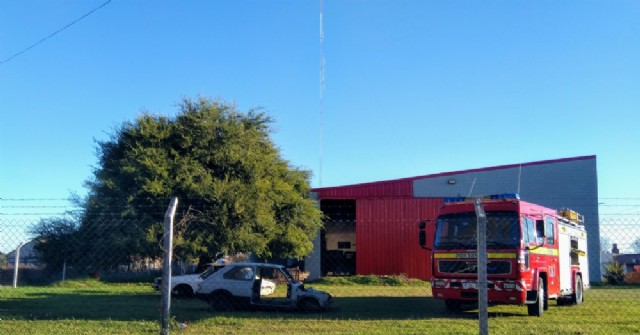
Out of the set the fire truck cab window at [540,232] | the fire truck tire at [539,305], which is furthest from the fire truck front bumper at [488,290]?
the fire truck cab window at [540,232]

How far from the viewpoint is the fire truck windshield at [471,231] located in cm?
1304

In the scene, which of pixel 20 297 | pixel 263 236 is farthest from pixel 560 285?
pixel 20 297

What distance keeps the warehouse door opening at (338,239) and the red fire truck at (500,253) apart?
20.3 metres

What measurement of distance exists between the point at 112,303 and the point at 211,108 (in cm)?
934

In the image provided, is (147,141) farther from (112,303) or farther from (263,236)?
(112,303)

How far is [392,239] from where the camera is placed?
32219 millimetres

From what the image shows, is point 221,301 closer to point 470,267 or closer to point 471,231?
point 470,267

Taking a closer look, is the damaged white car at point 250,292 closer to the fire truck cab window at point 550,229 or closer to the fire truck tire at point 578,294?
the fire truck cab window at point 550,229

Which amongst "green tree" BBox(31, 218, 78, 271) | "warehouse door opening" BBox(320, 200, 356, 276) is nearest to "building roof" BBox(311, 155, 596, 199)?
"warehouse door opening" BBox(320, 200, 356, 276)

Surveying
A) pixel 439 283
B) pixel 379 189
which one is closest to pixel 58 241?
pixel 439 283

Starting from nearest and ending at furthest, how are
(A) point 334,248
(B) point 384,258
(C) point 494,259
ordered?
(C) point 494,259 < (B) point 384,258 < (A) point 334,248

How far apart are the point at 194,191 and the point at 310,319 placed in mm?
9640

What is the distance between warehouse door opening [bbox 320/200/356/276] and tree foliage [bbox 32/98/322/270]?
1043cm

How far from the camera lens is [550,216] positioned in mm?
15133
